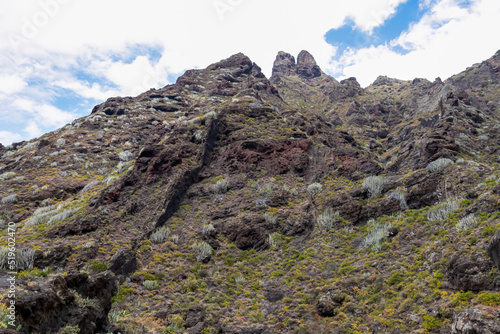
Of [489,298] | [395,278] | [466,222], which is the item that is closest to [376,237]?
[395,278]

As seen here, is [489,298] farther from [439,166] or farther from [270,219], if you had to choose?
[270,219]

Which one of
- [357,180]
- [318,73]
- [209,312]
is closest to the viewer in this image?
[209,312]

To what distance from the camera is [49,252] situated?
14797 mm

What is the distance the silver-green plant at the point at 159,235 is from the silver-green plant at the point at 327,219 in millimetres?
11985

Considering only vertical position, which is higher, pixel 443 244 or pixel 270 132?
pixel 270 132

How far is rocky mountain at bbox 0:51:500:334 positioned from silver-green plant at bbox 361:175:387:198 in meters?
0.11

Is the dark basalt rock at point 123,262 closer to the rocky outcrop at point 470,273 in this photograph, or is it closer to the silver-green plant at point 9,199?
the rocky outcrop at point 470,273

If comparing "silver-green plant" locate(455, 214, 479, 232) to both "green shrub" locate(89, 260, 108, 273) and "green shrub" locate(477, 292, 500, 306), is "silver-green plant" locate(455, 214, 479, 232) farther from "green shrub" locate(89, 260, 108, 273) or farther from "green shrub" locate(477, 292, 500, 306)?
"green shrub" locate(89, 260, 108, 273)

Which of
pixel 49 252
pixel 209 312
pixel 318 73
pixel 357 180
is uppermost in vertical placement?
pixel 318 73

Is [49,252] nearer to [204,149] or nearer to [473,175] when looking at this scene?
[204,149]

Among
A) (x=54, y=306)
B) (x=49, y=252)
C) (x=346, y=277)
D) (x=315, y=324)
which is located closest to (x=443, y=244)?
(x=346, y=277)

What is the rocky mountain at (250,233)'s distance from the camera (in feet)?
33.3

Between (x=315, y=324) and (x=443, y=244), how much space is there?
291 inches

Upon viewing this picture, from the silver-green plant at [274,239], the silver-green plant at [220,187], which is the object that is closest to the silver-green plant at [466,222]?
the silver-green plant at [274,239]
